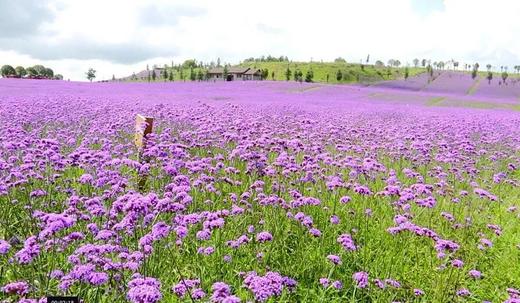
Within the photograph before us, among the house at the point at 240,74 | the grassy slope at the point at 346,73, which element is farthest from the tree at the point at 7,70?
the grassy slope at the point at 346,73

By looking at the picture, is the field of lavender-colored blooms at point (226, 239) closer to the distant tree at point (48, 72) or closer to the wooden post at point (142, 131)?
the wooden post at point (142, 131)

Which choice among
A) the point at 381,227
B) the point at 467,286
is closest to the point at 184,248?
the point at 381,227

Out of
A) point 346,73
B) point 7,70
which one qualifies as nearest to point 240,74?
point 346,73

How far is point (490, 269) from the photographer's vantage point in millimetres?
6059

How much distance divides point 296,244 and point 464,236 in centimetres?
266

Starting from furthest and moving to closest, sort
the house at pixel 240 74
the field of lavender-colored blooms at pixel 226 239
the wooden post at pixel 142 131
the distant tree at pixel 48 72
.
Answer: the distant tree at pixel 48 72 → the house at pixel 240 74 → the wooden post at pixel 142 131 → the field of lavender-colored blooms at pixel 226 239

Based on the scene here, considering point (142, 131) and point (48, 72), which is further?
point (48, 72)

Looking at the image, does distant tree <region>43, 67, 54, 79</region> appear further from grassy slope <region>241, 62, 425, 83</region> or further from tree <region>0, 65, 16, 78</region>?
grassy slope <region>241, 62, 425, 83</region>

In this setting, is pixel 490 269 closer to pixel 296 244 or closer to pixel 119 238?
pixel 296 244

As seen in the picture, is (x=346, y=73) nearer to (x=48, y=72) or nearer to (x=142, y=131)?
(x=48, y=72)

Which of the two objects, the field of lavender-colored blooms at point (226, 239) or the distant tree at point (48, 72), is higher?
the distant tree at point (48, 72)

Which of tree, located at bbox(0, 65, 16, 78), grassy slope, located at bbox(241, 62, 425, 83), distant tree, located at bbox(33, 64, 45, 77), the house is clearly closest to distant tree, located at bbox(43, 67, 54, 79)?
distant tree, located at bbox(33, 64, 45, 77)

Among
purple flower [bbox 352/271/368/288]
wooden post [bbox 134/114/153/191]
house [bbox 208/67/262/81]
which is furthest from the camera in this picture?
house [bbox 208/67/262/81]

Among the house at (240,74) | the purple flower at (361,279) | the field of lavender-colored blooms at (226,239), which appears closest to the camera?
the field of lavender-colored blooms at (226,239)
